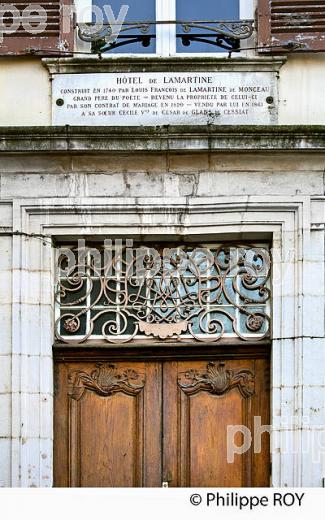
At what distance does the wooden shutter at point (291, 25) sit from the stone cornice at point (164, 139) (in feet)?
2.15

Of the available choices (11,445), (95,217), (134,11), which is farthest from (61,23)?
(11,445)

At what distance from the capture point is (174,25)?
41.9 feet

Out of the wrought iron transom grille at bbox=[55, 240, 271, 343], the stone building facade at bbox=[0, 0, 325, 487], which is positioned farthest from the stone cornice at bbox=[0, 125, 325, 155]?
the wrought iron transom grille at bbox=[55, 240, 271, 343]

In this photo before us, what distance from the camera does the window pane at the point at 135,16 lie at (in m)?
12.8

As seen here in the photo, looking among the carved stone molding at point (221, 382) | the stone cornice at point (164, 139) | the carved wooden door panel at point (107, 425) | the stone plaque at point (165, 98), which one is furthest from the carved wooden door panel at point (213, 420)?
the stone plaque at point (165, 98)

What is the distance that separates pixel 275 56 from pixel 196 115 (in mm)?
705

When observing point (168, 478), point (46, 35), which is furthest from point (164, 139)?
point (168, 478)

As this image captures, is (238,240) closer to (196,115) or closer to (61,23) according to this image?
(196,115)

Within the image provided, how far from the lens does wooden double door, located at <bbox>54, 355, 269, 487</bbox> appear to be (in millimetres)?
12469

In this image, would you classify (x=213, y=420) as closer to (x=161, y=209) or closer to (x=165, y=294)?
(x=165, y=294)

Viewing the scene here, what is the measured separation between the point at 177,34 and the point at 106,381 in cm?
257

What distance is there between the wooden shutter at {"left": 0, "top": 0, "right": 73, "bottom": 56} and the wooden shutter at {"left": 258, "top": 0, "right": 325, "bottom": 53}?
1.39m

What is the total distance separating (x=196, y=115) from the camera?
12.5 metres

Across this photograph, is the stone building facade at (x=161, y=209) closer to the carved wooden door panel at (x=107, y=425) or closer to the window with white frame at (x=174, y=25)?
the carved wooden door panel at (x=107, y=425)
